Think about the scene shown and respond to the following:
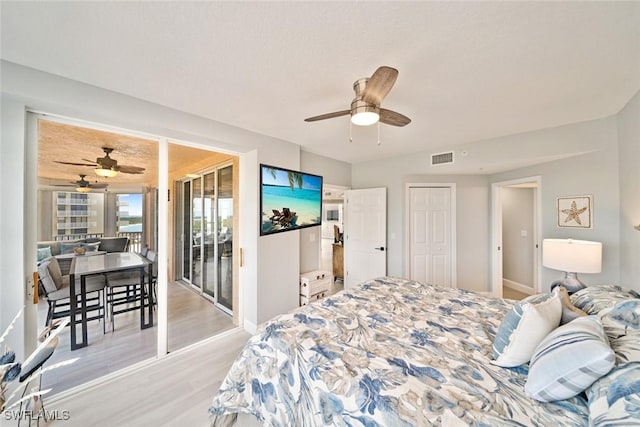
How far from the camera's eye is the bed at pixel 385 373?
3.23 ft

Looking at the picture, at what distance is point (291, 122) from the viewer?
2596 mm

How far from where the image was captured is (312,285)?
350 centimetres

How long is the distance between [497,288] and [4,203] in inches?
219

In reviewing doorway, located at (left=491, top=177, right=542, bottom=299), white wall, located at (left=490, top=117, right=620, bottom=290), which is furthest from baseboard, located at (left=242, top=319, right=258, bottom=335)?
white wall, located at (left=490, top=117, right=620, bottom=290)

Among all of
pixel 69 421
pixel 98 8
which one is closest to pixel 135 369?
pixel 69 421

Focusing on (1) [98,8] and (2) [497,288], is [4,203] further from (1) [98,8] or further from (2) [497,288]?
(2) [497,288]

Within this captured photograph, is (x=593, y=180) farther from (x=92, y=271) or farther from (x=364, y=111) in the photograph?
(x=92, y=271)

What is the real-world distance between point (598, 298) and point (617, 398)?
3.21 ft

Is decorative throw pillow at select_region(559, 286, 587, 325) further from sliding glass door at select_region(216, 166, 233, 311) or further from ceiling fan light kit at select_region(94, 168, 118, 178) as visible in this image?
ceiling fan light kit at select_region(94, 168, 118, 178)

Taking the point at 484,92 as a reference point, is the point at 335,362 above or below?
below

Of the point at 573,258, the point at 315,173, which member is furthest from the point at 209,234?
the point at 573,258

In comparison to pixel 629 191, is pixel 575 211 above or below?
below

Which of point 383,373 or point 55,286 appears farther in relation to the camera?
point 55,286

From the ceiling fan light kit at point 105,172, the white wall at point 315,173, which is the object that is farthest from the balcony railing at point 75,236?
the white wall at point 315,173
